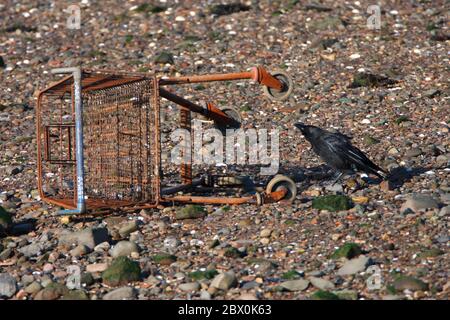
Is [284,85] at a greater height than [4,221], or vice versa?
[284,85]

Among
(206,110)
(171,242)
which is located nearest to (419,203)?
(171,242)

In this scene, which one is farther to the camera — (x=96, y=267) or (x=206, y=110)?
(x=206, y=110)

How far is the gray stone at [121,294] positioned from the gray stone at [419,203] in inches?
103

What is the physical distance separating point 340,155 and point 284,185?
2.29 ft

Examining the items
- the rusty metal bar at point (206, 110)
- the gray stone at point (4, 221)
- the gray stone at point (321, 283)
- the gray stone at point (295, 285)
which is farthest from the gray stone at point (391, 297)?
the gray stone at point (4, 221)

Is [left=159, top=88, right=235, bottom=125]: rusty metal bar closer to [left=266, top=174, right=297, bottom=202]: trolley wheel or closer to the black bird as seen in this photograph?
the black bird

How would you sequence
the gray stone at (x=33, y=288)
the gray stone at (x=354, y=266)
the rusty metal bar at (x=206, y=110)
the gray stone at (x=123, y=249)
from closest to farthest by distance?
the gray stone at (x=354, y=266) → the gray stone at (x=33, y=288) → the gray stone at (x=123, y=249) → the rusty metal bar at (x=206, y=110)

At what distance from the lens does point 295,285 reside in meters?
6.64

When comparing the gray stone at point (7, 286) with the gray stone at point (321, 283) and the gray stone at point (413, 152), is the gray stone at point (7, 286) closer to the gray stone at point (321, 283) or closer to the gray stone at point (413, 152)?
the gray stone at point (321, 283)

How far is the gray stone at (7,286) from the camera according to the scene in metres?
6.95

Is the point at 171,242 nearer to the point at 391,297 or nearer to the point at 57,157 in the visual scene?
the point at 391,297

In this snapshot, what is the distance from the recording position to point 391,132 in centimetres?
1073

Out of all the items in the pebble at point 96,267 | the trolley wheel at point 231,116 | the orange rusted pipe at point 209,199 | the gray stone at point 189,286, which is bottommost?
the gray stone at point 189,286

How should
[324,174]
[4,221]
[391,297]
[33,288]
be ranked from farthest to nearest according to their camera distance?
[324,174] → [4,221] → [33,288] → [391,297]
